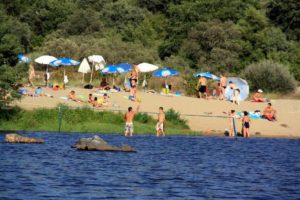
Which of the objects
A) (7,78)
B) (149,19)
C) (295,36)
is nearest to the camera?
(7,78)

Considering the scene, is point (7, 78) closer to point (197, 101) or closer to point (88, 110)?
point (88, 110)

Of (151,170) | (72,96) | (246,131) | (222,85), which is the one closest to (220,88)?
(222,85)

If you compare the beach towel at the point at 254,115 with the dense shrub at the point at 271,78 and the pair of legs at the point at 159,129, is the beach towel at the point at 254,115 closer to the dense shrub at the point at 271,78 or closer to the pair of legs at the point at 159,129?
the pair of legs at the point at 159,129

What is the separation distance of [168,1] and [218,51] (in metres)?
21.2

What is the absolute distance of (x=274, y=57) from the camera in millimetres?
74812

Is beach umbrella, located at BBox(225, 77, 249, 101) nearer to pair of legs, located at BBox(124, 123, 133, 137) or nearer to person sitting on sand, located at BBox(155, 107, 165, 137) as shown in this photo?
person sitting on sand, located at BBox(155, 107, 165, 137)

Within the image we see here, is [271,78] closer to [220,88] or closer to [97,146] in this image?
[220,88]

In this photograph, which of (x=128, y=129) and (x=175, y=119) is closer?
(x=128, y=129)

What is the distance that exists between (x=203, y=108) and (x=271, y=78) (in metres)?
15.8

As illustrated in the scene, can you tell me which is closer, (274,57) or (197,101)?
(197,101)

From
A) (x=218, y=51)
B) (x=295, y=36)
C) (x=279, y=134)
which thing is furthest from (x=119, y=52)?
(x=279, y=134)

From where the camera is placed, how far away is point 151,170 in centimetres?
2841

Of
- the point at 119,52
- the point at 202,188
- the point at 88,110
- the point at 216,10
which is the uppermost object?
the point at 216,10

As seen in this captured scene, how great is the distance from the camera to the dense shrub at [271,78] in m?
64.5
